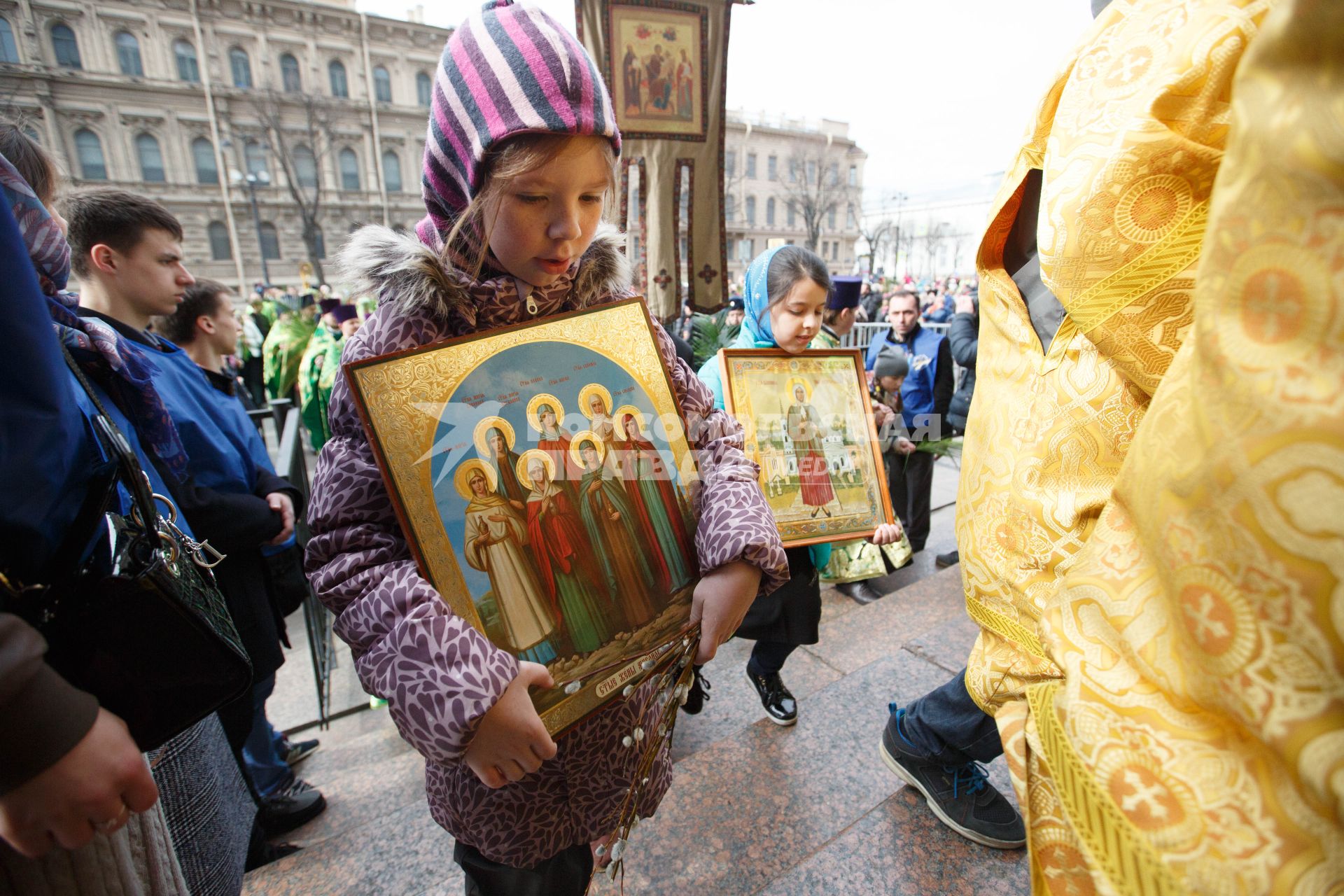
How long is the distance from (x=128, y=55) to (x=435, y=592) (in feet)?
134

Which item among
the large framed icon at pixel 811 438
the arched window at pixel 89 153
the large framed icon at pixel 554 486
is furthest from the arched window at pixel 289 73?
the large framed icon at pixel 554 486

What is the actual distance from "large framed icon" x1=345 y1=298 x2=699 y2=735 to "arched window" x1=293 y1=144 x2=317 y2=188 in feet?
126

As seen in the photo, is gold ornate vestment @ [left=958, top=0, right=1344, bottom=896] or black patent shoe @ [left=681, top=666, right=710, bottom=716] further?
black patent shoe @ [left=681, top=666, right=710, bottom=716]

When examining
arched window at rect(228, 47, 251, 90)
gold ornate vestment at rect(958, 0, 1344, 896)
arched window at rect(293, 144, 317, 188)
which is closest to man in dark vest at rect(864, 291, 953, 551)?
gold ornate vestment at rect(958, 0, 1344, 896)

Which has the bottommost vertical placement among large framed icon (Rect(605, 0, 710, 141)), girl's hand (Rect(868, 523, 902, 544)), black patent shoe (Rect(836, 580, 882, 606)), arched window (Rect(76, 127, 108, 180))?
black patent shoe (Rect(836, 580, 882, 606))

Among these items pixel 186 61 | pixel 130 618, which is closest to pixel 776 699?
pixel 130 618

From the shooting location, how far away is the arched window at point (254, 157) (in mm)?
30406

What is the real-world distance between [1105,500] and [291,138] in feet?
133

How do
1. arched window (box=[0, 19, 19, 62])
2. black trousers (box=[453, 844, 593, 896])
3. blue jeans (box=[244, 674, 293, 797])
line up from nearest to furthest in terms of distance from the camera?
black trousers (box=[453, 844, 593, 896])
blue jeans (box=[244, 674, 293, 797])
arched window (box=[0, 19, 19, 62])

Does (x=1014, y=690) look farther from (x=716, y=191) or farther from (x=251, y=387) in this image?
(x=251, y=387)

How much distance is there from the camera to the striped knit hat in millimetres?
994

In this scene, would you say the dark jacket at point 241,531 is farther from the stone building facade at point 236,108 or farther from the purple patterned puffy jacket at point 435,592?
the stone building facade at point 236,108

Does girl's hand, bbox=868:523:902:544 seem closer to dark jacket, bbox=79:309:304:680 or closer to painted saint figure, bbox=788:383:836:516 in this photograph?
painted saint figure, bbox=788:383:836:516

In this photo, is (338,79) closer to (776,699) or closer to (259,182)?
(259,182)
